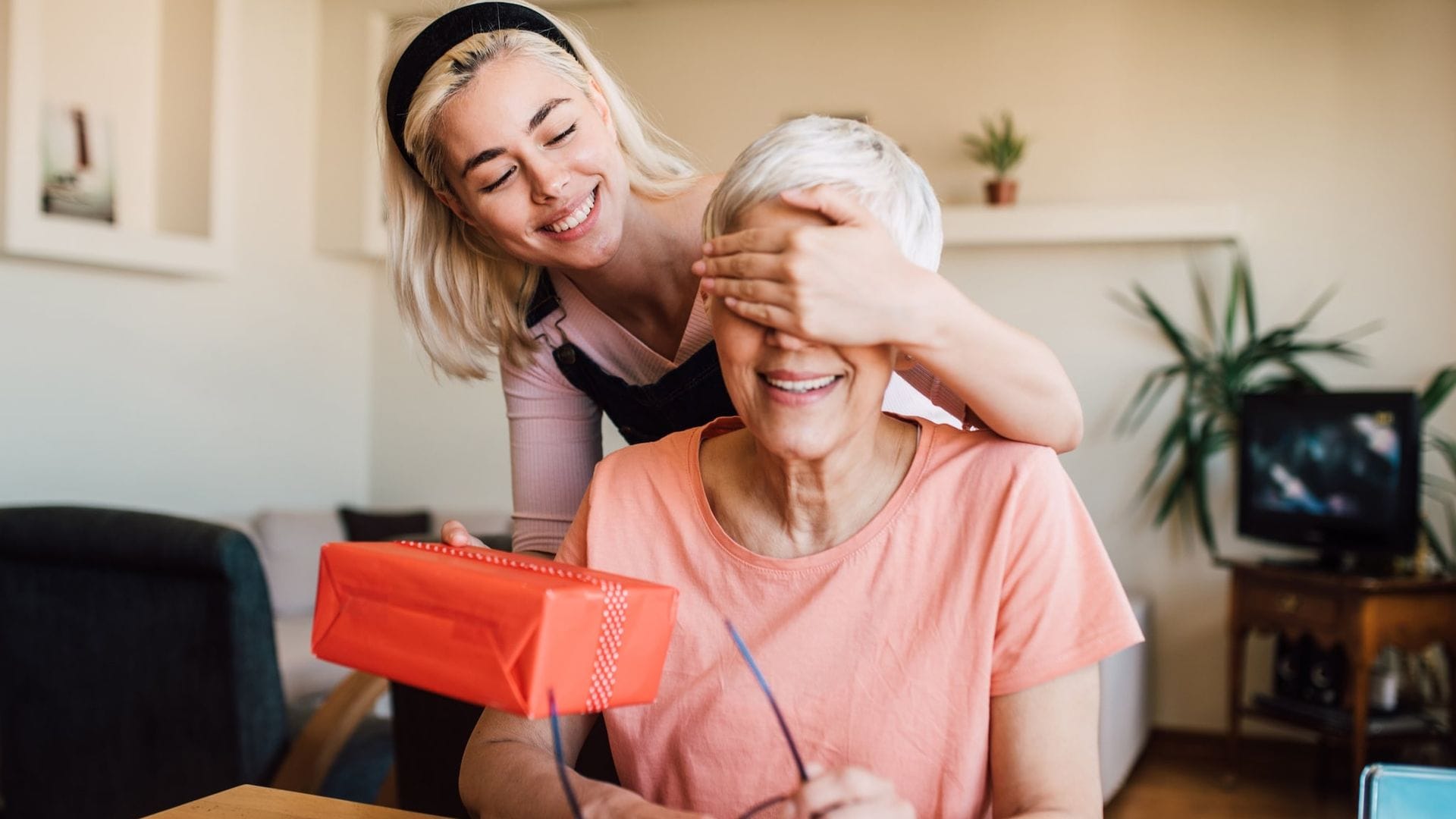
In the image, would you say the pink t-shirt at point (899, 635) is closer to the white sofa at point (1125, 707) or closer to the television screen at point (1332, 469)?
the white sofa at point (1125, 707)

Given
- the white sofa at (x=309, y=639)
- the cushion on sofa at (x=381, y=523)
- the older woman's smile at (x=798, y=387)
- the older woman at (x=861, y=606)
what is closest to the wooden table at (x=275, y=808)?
the older woman at (x=861, y=606)

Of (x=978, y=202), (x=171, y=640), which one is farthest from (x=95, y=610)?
(x=978, y=202)

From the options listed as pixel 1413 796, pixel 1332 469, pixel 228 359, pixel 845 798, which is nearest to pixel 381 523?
pixel 228 359

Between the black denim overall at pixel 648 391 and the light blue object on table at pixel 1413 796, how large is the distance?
883 mm

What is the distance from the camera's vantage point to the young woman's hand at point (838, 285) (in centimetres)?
99

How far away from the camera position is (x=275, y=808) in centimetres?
125

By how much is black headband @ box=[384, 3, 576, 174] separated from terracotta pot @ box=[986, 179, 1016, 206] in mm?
3356

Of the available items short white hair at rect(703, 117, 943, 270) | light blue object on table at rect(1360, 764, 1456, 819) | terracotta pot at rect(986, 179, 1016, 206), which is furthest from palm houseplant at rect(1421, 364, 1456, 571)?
short white hair at rect(703, 117, 943, 270)

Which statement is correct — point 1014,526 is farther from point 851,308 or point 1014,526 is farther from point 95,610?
point 95,610

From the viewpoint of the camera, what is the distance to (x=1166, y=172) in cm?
474

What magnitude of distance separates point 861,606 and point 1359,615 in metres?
3.31

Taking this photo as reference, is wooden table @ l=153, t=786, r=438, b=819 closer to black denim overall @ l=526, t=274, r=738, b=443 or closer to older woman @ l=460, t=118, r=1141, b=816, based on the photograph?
older woman @ l=460, t=118, r=1141, b=816

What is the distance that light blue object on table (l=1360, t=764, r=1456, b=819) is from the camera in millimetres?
1003

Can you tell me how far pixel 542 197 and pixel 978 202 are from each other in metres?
3.70
